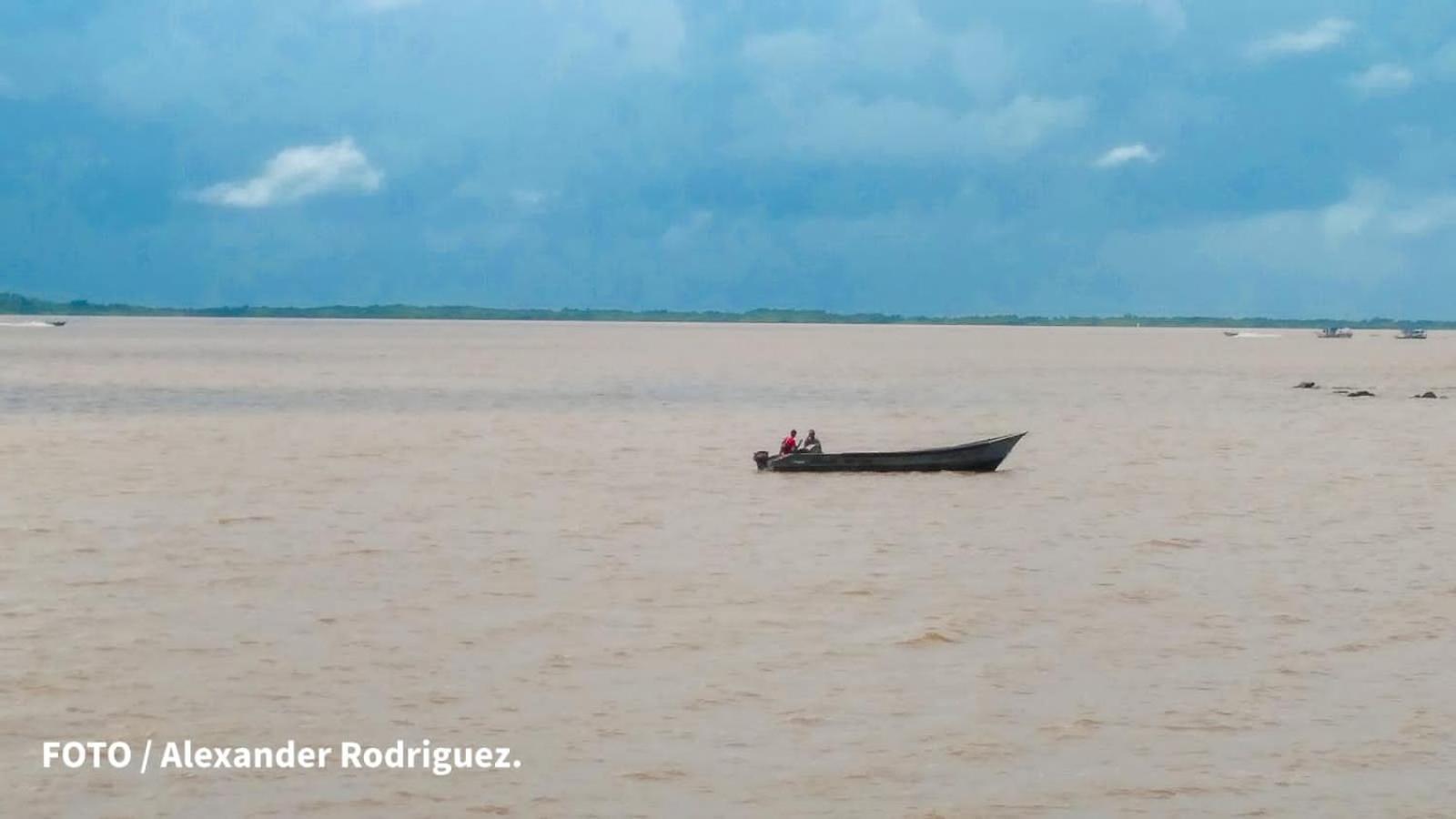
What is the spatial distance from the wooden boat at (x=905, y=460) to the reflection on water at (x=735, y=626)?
0.44 metres

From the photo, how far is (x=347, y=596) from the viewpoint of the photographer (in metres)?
22.0

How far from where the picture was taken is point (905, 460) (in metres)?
37.9

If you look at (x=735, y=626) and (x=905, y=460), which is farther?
(x=905, y=460)

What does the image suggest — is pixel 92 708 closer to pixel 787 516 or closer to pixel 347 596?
pixel 347 596

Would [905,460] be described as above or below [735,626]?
above

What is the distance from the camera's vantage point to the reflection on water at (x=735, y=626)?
560 inches

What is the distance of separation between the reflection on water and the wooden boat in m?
0.44

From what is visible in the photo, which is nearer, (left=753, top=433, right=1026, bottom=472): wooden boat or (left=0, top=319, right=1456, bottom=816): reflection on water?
(left=0, top=319, right=1456, bottom=816): reflection on water

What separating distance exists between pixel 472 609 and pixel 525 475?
57.5 feet

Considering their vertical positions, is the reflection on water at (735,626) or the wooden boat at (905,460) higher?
the wooden boat at (905,460)

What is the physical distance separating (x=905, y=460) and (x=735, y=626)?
1817 centimetres

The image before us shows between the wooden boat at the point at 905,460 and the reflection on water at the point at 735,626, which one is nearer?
the reflection on water at the point at 735,626

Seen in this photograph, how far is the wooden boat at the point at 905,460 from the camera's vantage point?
3769 cm

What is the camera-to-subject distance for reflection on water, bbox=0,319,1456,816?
14.2 meters
